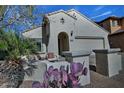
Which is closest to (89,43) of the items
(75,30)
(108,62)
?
(75,30)

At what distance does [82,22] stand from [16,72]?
904 centimetres

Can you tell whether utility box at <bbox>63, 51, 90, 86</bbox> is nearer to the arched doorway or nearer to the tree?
the tree

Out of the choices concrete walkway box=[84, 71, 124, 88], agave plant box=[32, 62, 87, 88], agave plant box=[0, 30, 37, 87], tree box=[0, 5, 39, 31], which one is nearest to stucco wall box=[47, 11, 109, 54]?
tree box=[0, 5, 39, 31]

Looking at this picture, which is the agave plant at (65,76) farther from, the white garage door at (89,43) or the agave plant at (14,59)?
the white garage door at (89,43)

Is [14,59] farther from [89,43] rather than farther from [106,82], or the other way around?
[89,43]

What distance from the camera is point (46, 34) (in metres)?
12.0

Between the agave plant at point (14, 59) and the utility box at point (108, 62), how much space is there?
3.17 metres

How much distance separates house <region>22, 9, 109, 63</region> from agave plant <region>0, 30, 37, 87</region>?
113 inches

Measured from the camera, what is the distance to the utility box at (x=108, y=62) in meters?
7.01

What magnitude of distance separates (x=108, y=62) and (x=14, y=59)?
414 centimetres

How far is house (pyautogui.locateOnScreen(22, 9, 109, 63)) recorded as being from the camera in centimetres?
1138

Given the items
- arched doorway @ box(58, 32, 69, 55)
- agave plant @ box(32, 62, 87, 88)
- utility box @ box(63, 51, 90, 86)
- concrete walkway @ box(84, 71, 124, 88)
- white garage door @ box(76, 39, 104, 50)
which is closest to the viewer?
agave plant @ box(32, 62, 87, 88)
